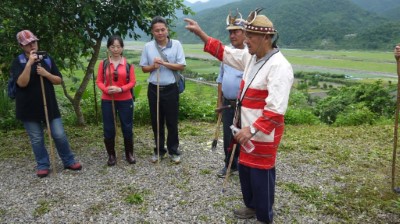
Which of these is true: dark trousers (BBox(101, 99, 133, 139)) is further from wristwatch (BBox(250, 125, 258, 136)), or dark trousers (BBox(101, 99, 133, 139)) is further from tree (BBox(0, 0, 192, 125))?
wristwatch (BBox(250, 125, 258, 136))

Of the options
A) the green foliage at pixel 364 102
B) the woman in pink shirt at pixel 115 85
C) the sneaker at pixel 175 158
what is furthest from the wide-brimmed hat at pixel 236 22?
the green foliage at pixel 364 102

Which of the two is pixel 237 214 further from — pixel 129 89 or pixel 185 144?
pixel 185 144

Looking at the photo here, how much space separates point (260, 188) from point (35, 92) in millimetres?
3150

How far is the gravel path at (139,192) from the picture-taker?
12.6 ft

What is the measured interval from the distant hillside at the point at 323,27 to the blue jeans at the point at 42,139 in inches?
3406

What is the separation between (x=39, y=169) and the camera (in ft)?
15.7

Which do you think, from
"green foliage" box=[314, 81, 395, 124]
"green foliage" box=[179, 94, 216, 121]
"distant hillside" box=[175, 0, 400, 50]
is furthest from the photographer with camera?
"distant hillside" box=[175, 0, 400, 50]

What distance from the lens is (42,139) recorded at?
468 cm

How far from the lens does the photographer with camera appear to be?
168 inches

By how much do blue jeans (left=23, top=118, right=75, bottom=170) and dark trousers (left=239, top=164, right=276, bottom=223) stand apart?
2.73m

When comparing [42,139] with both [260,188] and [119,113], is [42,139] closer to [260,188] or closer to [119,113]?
[119,113]

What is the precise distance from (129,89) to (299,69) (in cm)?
6393

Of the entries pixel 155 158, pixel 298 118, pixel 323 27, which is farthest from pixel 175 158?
pixel 323 27

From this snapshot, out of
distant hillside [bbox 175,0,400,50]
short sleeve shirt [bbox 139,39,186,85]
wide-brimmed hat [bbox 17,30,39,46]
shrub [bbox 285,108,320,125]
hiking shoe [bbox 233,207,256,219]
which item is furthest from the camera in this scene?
distant hillside [bbox 175,0,400,50]
